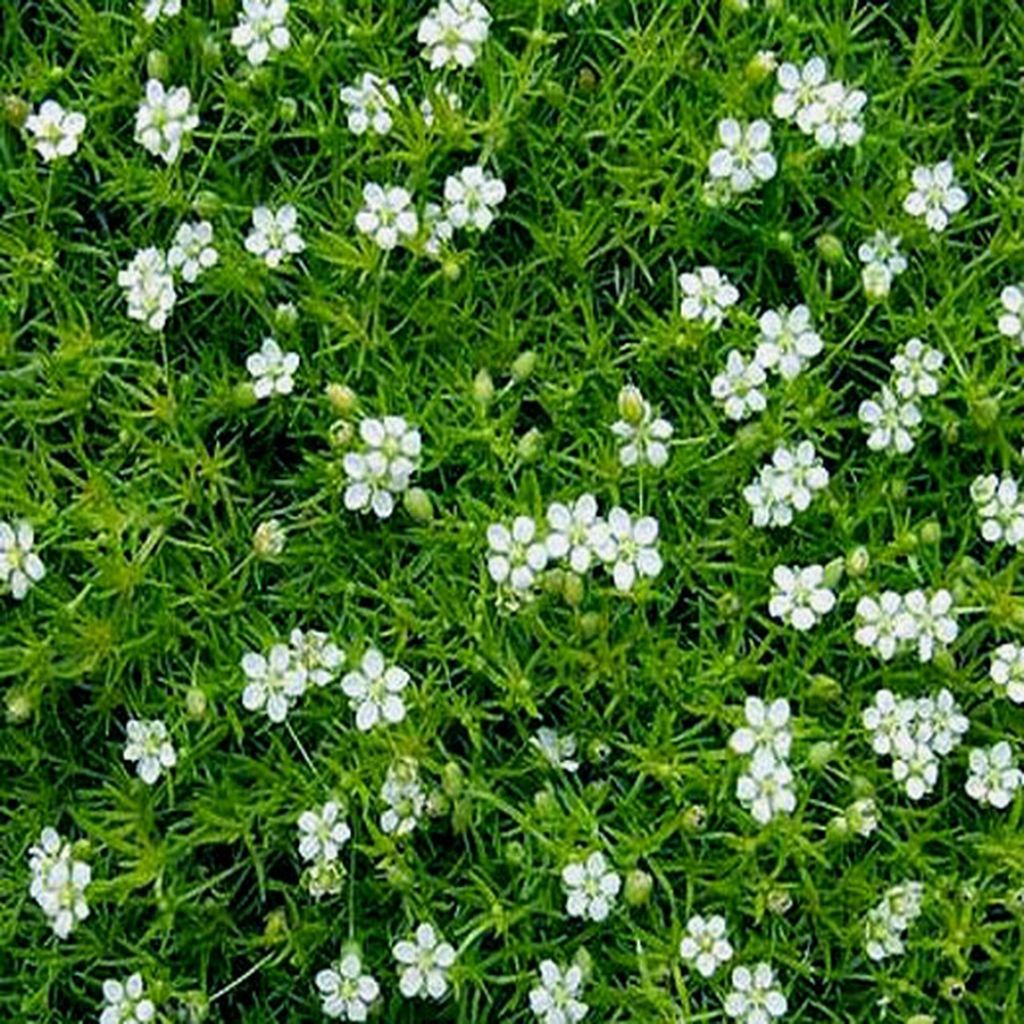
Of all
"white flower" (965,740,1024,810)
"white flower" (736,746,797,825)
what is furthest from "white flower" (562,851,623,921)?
"white flower" (965,740,1024,810)

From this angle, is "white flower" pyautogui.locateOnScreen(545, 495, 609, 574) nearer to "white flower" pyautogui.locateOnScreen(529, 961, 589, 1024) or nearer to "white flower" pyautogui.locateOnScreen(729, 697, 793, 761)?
"white flower" pyautogui.locateOnScreen(729, 697, 793, 761)

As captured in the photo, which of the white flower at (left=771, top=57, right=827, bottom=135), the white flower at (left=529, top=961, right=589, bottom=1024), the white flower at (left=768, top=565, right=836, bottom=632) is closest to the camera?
the white flower at (left=529, top=961, right=589, bottom=1024)

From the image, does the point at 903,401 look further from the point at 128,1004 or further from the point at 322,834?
the point at 128,1004

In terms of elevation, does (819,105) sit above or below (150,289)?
above

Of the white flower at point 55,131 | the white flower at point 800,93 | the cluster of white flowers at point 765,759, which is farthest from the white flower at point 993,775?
the white flower at point 55,131

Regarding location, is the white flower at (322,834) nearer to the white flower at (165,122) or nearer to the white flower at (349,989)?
the white flower at (349,989)

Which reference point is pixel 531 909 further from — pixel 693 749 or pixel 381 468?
pixel 381 468

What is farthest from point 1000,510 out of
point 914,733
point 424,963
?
point 424,963

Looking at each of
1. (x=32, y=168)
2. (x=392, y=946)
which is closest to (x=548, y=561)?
(x=392, y=946)
